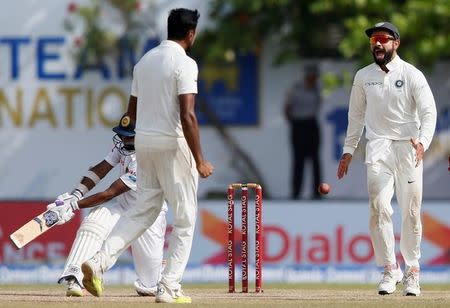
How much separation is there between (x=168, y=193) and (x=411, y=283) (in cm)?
215

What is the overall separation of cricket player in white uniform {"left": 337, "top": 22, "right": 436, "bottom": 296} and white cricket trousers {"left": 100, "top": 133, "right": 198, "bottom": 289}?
1720 millimetres

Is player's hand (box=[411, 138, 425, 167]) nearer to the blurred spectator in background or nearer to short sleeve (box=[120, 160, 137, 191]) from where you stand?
short sleeve (box=[120, 160, 137, 191])

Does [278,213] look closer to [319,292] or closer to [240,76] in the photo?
[240,76]

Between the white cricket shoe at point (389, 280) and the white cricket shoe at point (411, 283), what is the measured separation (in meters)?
0.08

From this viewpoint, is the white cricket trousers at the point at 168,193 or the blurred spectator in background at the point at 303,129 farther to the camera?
the blurred spectator in background at the point at 303,129

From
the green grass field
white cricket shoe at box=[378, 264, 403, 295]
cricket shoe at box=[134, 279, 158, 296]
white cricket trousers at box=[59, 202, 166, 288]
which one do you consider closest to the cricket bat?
white cricket trousers at box=[59, 202, 166, 288]

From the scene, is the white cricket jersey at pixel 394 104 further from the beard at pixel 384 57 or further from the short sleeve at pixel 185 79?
the short sleeve at pixel 185 79

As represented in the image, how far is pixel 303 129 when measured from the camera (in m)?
24.7

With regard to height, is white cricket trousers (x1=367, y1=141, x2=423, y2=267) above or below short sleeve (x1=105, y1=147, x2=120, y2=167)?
below

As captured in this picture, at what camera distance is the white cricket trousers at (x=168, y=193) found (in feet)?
39.6

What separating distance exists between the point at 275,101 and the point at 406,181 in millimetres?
11839

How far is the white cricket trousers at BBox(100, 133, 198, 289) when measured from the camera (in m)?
12.1

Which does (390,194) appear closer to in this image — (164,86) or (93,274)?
(164,86)

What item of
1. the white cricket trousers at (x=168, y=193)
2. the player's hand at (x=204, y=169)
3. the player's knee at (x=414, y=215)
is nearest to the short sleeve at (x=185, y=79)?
the white cricket trousers at (x=168, y=193)
